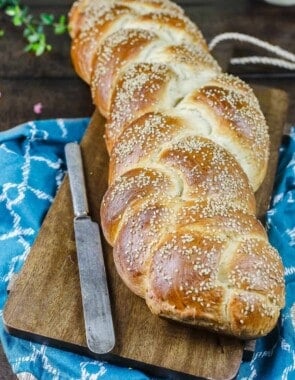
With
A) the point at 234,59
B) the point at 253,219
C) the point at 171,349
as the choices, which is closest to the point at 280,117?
the point at 234,59

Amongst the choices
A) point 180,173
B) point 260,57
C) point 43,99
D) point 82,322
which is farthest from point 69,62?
point 82,322

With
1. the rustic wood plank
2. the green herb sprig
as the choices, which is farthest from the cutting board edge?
the green herb sprig

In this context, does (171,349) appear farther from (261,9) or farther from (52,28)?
(261,9)

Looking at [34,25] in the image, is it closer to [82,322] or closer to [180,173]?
[180,173]

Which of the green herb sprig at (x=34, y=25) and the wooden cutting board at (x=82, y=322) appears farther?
the green herb sprig at (x=34, y=25)

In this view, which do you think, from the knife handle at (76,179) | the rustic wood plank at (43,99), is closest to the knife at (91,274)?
the knife handle at (76,179)

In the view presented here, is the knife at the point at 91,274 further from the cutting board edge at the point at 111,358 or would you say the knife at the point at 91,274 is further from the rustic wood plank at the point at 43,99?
the rustic wood plank at the point at 43,99
